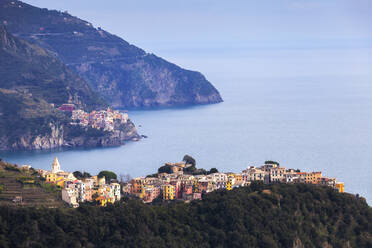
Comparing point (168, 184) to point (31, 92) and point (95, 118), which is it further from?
point (31, 92)

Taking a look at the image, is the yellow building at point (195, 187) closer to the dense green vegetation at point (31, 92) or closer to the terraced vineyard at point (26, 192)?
the terraced vineyard at point (26, 192)

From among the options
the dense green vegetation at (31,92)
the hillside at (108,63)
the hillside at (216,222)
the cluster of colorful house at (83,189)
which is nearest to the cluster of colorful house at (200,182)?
the cluster of colorful house at (83,189)

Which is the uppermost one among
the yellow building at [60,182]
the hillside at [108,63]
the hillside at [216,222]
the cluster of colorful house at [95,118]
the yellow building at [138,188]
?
the hillside at [108,63]

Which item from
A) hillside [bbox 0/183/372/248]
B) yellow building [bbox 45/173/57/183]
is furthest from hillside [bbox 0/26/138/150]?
hillside [bbox 0/183/372/248]

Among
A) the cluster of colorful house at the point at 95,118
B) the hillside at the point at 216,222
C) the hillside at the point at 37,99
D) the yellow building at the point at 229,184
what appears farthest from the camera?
the cluster of colorful house at the point at 95,118

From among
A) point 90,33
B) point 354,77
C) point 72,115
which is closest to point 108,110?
point 72,115
